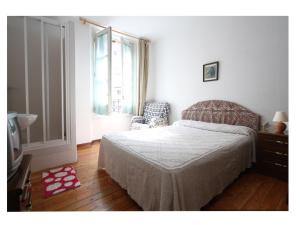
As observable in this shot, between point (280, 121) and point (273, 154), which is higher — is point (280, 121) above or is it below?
above

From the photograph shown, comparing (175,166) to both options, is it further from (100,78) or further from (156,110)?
(100,78)

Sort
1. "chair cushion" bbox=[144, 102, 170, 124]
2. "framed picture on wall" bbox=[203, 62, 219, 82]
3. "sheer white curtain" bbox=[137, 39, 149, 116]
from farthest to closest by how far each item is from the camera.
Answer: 1. "sheer white curtain" bbox=[137, 39, 149, 116]
2. "chair cushion" bbox=[144, 102, 170, 124]
3. "framed picture on wall" bbox=[203, 62, 219, 82]

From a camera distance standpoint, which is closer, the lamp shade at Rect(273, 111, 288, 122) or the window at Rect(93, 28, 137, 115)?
the lamp shade at Rect(273, 111, 288, 122)

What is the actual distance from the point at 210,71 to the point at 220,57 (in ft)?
0.97

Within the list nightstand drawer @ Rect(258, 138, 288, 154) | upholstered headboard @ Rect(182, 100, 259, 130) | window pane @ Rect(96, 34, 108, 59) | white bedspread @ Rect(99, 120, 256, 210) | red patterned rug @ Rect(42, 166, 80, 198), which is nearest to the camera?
white bedspread @ Rect(99, 120, 256, 210)

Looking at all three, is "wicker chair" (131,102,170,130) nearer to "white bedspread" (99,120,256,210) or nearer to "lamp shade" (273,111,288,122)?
"white bedspread" (99,120,256,210)

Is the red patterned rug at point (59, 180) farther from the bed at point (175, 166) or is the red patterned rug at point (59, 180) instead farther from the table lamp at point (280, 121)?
the table lamp at point (280, 121)

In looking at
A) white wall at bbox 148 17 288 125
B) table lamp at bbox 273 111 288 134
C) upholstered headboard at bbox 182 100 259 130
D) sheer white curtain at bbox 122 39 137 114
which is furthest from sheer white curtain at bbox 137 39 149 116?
table lamp at bbox 273 111 288 134

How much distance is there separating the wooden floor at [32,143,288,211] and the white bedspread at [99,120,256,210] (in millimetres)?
134

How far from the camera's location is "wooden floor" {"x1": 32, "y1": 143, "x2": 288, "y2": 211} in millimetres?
1480

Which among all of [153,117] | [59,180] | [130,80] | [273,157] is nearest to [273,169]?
[273,157]

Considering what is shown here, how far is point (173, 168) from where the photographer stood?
1.17 metres

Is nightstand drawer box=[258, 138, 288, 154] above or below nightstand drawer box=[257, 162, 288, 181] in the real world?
above
